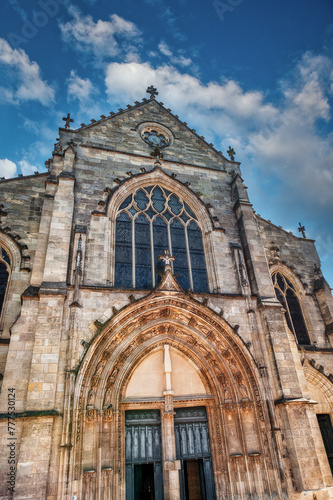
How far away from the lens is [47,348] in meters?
8.36

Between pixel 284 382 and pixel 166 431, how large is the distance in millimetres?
3597

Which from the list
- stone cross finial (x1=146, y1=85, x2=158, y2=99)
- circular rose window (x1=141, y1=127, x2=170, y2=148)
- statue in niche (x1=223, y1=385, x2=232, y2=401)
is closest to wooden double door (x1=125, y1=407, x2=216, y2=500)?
statue in niche (x1=223, y1=385, x2=232, y2=401)

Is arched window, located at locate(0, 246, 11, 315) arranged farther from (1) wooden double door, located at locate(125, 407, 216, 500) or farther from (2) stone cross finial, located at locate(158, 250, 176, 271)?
(1) wooden double door, located at locate(125, 407, 216, 500)

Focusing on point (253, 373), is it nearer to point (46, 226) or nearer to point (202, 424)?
point (202, 424)

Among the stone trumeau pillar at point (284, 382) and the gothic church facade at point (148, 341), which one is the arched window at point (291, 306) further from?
the stone trumeau pillar at point (284, 382)

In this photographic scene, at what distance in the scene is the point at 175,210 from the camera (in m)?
13.1

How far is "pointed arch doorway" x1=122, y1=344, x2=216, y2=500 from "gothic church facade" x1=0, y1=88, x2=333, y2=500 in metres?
0.04

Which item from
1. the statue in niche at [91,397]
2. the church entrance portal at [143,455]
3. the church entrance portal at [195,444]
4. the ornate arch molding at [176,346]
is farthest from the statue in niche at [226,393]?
the statue in niche at [91,397]

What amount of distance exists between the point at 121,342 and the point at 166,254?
3111mm

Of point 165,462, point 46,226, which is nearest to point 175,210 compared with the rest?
point 46,226

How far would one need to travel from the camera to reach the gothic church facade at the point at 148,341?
316 inches

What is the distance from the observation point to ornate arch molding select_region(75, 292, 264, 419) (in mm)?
9047

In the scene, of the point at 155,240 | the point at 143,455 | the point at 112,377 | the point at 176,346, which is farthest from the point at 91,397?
the point at 155,240

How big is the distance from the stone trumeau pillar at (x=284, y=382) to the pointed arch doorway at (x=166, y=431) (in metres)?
2.17
